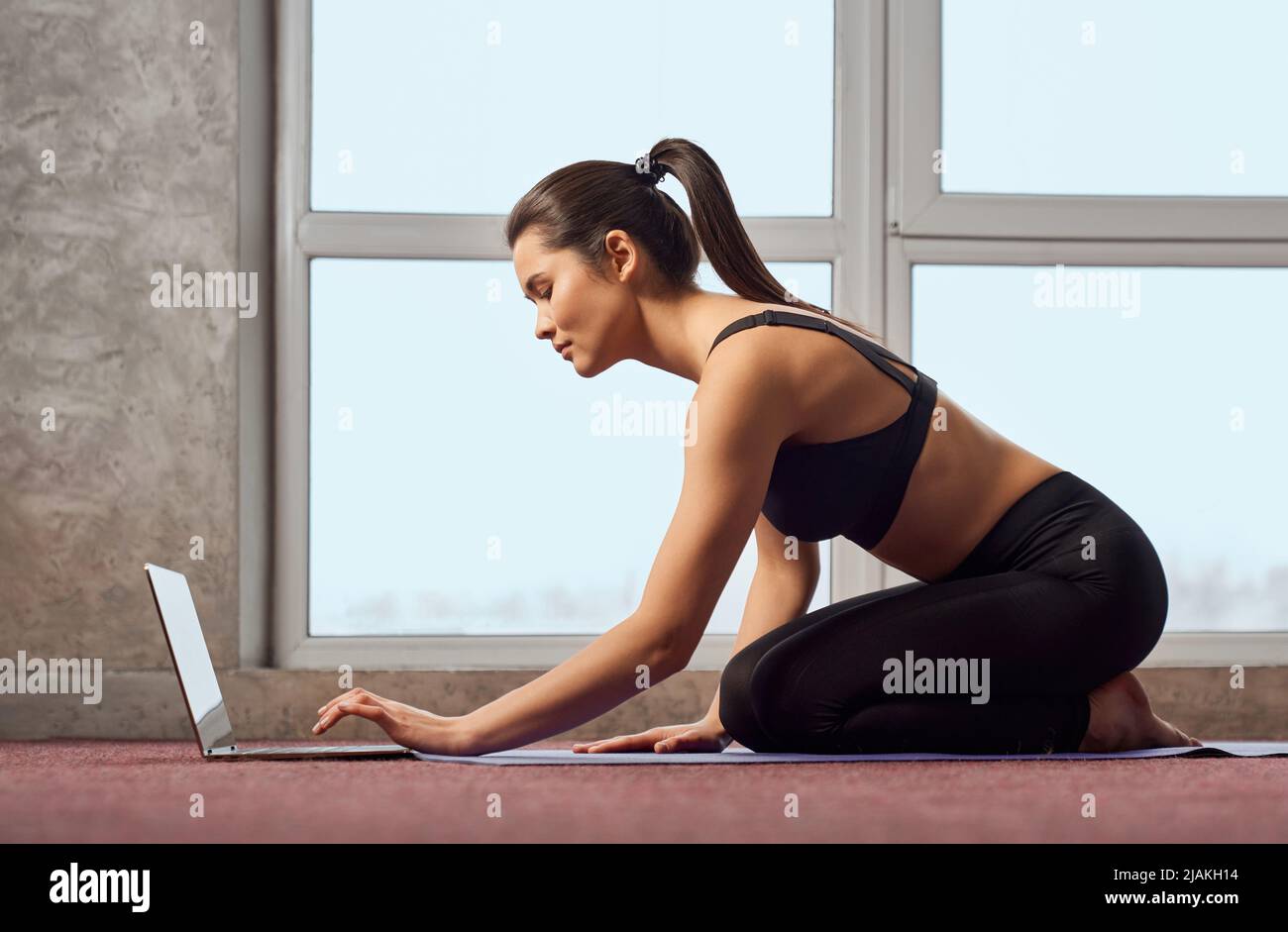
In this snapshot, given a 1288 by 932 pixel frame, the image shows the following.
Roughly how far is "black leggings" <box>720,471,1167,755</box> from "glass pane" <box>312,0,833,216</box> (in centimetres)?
107

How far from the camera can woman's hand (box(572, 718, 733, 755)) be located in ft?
5.21

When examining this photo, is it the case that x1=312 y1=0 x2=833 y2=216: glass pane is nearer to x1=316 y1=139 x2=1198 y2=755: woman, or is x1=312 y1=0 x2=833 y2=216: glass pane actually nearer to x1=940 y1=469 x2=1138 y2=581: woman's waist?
x1=316 y1=139 x2=1198 y2=755: woman

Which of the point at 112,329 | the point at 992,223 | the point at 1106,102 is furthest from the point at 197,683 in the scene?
the point at 1106,102

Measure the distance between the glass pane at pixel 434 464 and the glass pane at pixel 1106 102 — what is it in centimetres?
79

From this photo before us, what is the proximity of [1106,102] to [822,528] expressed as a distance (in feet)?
4.42

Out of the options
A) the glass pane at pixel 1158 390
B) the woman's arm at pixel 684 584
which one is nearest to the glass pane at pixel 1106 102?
the glass pane at pixel 1158 390

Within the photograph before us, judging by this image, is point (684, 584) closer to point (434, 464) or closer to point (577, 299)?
point (577, 299)

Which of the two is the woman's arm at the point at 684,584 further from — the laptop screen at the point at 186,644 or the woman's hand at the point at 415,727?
the laptop screen at the point at 186,644

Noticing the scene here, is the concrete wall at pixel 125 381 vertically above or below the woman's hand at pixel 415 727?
above

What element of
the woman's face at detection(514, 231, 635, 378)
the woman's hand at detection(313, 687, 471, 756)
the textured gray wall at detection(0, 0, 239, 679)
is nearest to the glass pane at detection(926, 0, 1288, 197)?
the woman's face at detection(514, 231, 635, 378)

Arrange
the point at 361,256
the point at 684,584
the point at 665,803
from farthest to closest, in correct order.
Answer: the point at 361,256
the point at 684,584
the point at 665,803

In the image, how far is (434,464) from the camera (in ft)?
7.65

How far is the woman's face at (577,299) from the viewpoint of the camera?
5.05 feet
